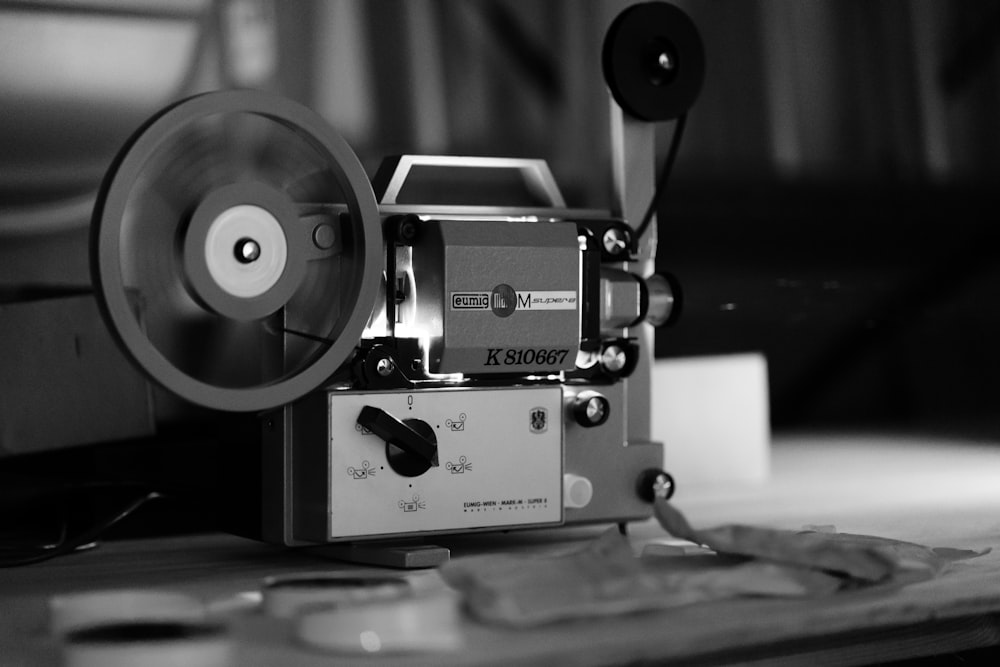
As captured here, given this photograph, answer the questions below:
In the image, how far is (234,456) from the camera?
1.12 meters

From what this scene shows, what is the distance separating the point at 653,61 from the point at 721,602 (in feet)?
1.79

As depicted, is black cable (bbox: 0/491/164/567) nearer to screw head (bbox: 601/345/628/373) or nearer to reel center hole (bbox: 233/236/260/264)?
reel center hole (bbox: 233/236/260/264)

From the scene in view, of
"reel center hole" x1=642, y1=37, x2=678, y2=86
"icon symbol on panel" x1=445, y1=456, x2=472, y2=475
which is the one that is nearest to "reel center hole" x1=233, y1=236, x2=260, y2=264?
"icon symbol on panel" x1=445, y1=456, x2=472, y2=475

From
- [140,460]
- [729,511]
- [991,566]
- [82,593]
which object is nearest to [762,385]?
[729,511]

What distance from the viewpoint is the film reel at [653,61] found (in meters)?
1.21

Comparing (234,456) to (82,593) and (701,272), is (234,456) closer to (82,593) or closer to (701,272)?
(82,593)

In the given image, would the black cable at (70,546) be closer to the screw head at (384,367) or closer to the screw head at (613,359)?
the screw head at (384,367)

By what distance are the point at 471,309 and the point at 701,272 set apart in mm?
662

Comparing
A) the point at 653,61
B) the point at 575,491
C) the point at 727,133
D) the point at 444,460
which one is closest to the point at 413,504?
the point at 444,460

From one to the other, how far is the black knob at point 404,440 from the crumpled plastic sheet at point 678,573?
140 mm

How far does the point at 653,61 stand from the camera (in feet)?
4.02

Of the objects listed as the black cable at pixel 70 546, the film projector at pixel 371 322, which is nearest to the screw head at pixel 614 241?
the film projector at pixel 371 322

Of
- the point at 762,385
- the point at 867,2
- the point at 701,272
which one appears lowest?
the point at 762,385

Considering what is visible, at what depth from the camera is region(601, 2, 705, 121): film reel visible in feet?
3.97
